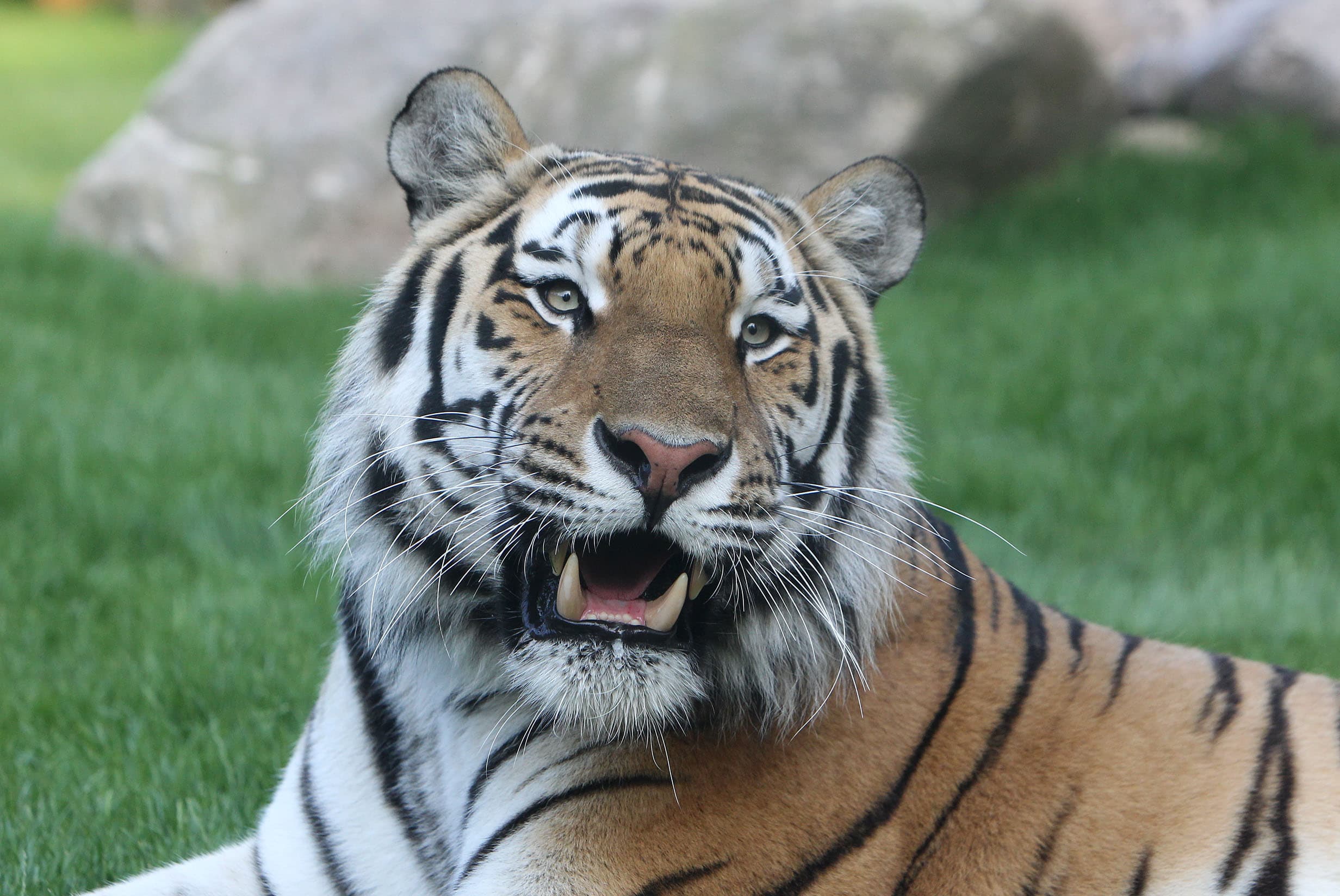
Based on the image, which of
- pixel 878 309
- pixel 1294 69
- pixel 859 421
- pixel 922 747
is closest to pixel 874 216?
pixel 859 421

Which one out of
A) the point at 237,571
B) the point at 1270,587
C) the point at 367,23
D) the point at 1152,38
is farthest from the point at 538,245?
the point at 1152,38

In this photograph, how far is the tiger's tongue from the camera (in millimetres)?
1772

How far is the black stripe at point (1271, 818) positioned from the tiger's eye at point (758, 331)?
3.00 feet

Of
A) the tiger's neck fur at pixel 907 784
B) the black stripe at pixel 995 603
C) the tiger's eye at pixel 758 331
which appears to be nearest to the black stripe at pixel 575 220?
the tiger's eye at pixel 758 331

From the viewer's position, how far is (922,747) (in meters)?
1.94

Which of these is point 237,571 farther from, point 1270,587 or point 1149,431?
point 1149,431

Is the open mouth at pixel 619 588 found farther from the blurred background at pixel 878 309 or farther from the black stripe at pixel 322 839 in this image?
the blurred background at pixel 878 309

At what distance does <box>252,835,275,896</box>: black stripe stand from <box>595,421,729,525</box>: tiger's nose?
0.97 meters

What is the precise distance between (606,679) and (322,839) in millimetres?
654

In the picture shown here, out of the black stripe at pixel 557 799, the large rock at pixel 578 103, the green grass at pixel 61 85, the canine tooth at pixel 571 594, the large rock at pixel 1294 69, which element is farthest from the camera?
the green grass at pixel 61 85

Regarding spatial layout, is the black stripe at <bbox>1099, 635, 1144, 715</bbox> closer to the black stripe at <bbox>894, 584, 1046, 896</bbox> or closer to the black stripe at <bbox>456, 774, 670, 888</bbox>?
the black stripe at <bbox>894, 584, 1046, 896</bbox>

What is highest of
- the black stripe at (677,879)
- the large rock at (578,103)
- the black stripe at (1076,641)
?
the large rock at (578,103)

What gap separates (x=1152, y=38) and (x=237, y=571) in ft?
21.1

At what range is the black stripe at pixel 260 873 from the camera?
7.12 ft
